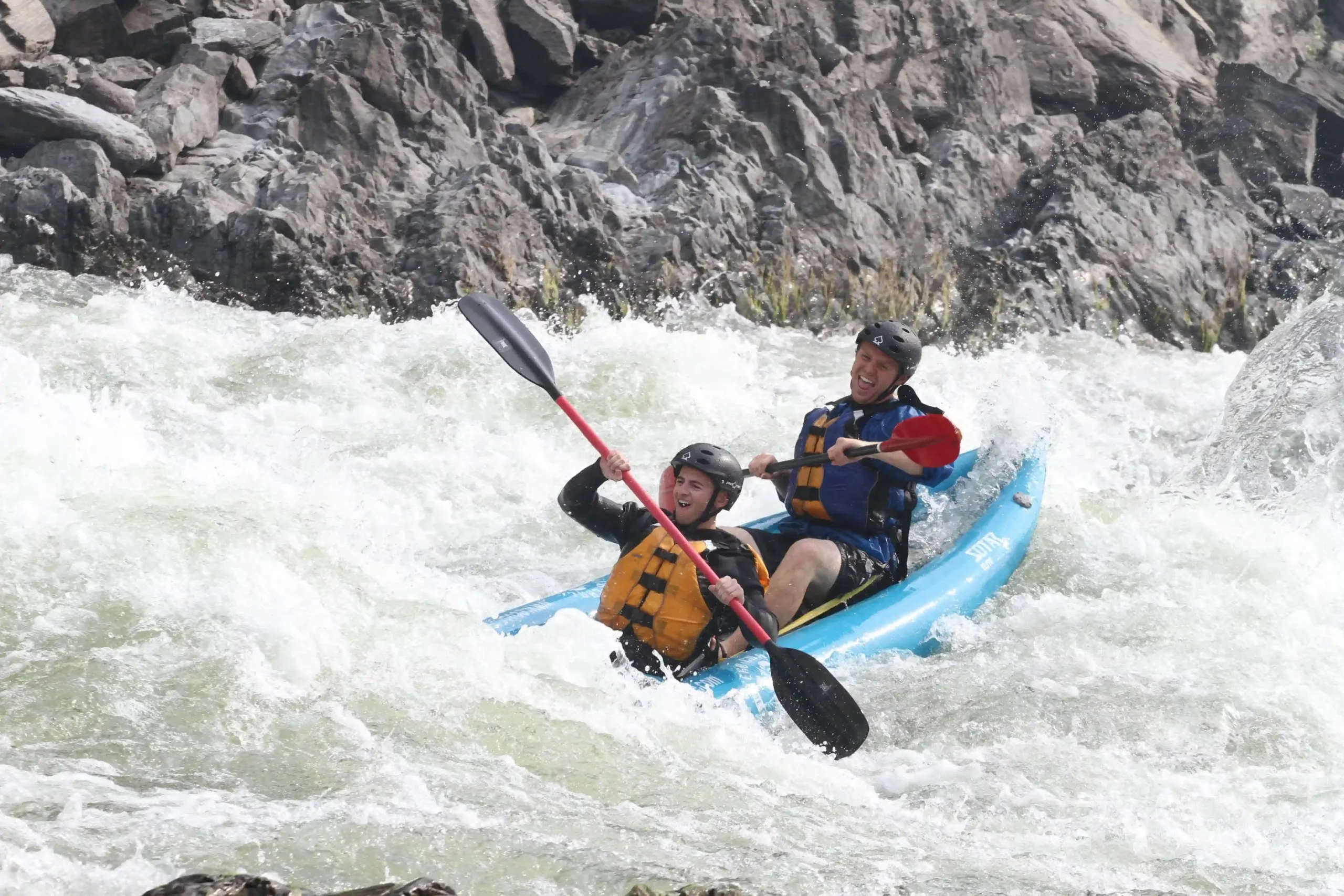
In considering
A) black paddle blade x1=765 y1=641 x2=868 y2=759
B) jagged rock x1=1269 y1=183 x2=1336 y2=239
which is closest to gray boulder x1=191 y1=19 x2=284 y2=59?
black paddle blade x1=765 y1=641 x2=868 y2=759

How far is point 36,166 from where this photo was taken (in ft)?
28.4

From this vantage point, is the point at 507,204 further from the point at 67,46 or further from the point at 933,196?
the point at 933,196

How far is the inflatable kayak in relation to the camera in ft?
13.6

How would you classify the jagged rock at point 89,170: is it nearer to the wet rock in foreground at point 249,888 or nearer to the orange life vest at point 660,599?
the orange life vest at point 660,599

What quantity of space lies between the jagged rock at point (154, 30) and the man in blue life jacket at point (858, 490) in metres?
7.12

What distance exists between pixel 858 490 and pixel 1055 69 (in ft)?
34.8

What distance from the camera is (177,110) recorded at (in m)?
9.46

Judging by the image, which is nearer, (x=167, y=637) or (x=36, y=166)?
(x=167, y=637)

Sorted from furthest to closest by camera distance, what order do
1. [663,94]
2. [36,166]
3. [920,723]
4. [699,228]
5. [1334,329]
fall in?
[663,94] < [699,228] < [36,166] < [1334,329] < [920,723]

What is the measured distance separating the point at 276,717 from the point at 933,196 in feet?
31.3

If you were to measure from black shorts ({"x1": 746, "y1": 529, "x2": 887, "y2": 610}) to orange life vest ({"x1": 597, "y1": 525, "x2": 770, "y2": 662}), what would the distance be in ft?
2.25

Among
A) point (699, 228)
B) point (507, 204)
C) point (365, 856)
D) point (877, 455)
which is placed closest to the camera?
point (365, 856)

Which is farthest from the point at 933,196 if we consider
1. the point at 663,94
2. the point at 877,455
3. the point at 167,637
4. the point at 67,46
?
the point at 167,637

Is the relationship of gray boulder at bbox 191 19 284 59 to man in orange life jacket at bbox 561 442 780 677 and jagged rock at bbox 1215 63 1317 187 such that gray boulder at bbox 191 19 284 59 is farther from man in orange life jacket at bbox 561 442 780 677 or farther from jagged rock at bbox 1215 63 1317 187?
jagged rock at bbox 1215 63 1317 187
